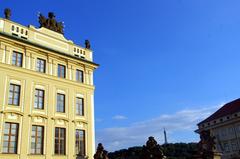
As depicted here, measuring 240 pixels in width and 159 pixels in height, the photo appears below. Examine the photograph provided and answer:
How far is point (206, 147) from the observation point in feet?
64.0

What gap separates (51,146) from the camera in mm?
25031

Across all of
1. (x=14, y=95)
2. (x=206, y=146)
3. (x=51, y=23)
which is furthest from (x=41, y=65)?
(x=206, y=146)

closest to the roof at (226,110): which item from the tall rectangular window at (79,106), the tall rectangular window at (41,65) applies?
the tall rectangular window at (79,106)

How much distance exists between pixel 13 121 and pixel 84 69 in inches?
389

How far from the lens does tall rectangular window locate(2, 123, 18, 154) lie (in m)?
22.3

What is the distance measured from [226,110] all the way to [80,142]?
44.6 m

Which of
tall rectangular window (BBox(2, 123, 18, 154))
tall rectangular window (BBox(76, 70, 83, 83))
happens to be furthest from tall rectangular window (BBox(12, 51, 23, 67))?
tall rectangular window (BBox(76, 70, 83, 83))

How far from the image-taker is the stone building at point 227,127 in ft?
191

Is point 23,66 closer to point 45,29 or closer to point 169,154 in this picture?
point 45,29

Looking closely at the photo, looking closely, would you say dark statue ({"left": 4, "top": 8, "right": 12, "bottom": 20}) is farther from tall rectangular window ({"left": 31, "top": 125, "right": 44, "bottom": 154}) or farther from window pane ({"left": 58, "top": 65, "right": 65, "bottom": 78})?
tall rectangular window ({"left": 31, "top": 125, "right": 44, "bottom": 154})

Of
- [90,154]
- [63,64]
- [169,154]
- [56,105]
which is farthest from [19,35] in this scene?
[169,154]

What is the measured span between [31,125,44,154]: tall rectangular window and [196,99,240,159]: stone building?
41.8 metres

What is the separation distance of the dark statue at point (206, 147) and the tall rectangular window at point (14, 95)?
14.9m

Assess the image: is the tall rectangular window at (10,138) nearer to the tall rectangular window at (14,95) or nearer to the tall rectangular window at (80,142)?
the tall rectangular window at (14,95)
